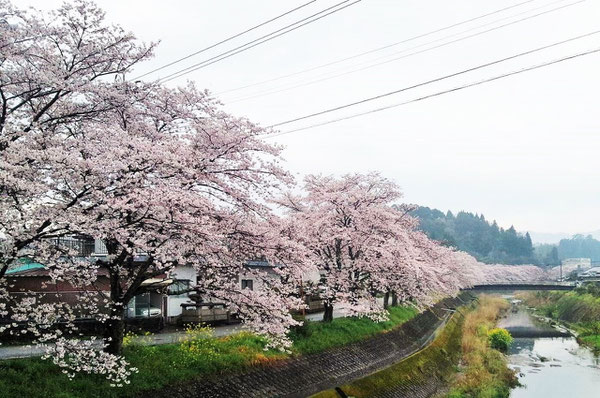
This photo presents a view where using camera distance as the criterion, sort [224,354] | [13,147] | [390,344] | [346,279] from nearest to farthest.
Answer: [13,147] < [224,354] < [346,279] < [390,344]

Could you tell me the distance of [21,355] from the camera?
14.7 metres

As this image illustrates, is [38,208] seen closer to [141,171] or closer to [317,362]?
[141,171]

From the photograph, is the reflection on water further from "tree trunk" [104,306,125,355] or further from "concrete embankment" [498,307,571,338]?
"tree trunk" [104,306,125,355]

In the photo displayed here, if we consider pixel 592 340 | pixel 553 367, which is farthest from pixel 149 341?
pixel 592 340

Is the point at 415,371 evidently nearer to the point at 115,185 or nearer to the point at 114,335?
the point at 114,335

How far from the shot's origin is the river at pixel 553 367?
101 feet

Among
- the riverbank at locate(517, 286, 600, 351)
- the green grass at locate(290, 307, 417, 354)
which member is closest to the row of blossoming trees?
the green grass at locate(290, 307, 417, 354)

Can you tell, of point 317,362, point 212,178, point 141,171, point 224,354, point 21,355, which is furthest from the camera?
point 317,362

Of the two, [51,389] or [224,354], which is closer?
[51,389]

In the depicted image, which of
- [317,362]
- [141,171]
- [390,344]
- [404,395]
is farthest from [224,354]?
[390,344]

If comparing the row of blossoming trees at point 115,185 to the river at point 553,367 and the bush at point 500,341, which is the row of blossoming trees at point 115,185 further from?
the bush at point 500,341

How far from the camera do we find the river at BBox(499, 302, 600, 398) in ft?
101

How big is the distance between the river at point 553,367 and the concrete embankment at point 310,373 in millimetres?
8371

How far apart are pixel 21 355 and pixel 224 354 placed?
6.52 meters
